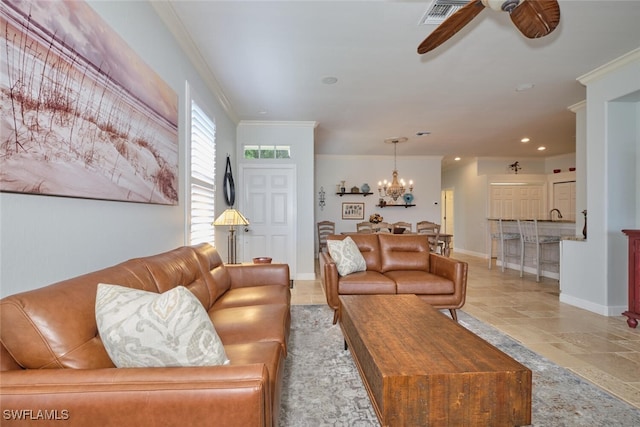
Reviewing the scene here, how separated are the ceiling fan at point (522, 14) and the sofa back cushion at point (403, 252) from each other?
96.3 inches

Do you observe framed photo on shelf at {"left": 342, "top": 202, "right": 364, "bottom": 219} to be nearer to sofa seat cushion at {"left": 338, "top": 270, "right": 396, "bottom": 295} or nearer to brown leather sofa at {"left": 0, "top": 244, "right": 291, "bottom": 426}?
sofa seat cushion at {"left": 338, "top": 270, "right": 396, "bottom": 295}

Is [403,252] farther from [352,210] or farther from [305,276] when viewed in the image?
[352,210]

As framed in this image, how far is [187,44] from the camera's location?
280 cm

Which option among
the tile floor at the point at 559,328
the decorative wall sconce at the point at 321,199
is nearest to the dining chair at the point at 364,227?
the decorative wall sconce at the point at 321,199

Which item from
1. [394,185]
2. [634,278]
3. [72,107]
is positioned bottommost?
[634,278]

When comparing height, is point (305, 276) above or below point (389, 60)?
below

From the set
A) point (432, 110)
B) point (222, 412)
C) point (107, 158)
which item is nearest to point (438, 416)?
point (222, 412)

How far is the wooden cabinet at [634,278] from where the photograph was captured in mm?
3029

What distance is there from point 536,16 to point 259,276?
111 inches

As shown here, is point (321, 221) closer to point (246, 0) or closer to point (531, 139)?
point (531, 139)

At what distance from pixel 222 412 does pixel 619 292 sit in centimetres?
445

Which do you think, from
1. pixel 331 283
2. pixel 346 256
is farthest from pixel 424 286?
pixel 331 283

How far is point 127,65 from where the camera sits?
187 centimetres

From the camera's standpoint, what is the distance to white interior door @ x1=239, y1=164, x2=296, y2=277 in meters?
5.35
